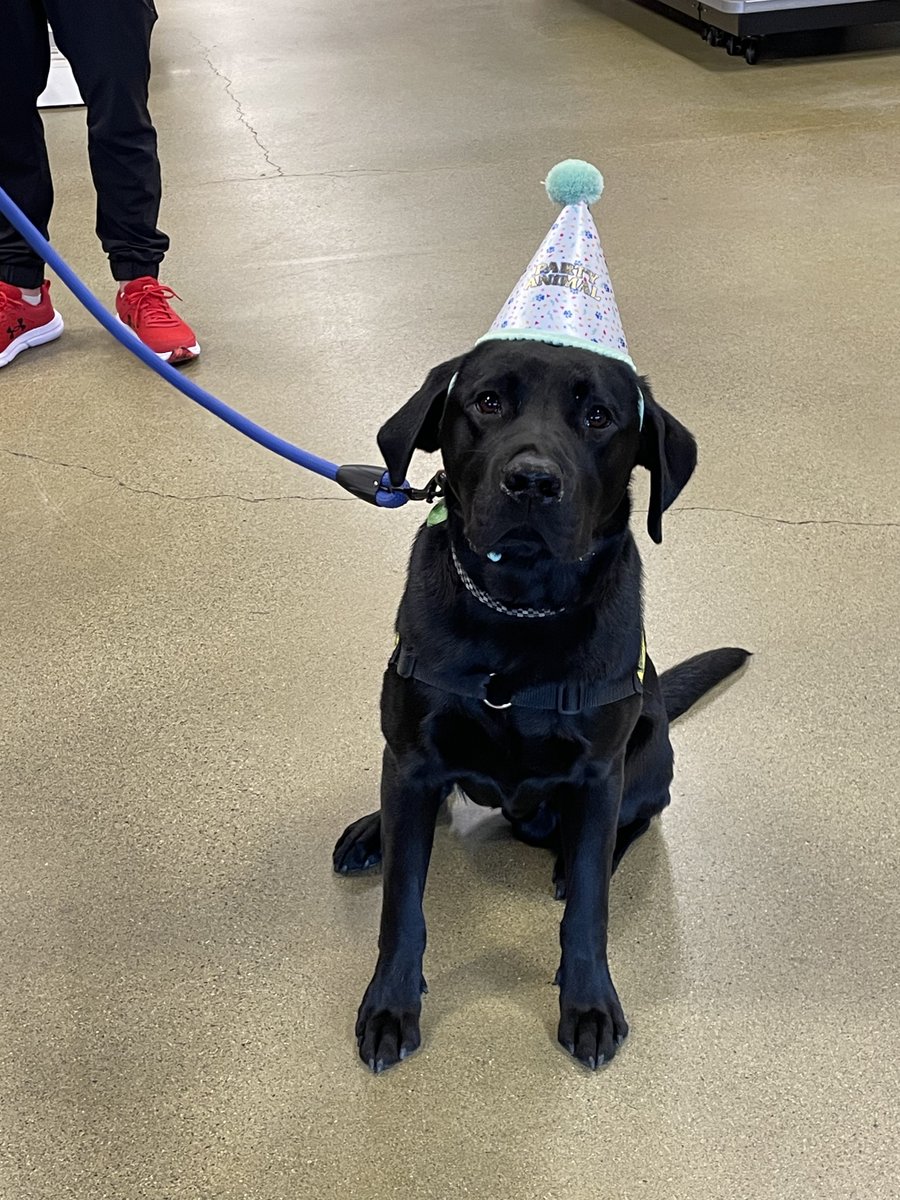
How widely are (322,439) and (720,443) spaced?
0.83 metres

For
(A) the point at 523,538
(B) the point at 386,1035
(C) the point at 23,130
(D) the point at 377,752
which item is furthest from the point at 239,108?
(B) the point at 386,1035

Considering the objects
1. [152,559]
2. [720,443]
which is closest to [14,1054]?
[152,559]

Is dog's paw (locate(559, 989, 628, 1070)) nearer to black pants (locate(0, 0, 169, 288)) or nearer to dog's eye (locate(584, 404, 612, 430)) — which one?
dog's eye (locate(584, 404, 612, 430))

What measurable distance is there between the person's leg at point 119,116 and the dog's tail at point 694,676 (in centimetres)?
176

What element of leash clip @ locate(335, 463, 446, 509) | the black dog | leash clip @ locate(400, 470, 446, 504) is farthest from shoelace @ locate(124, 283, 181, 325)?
the black dog

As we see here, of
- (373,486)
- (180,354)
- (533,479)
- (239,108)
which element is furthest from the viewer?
(239,108)

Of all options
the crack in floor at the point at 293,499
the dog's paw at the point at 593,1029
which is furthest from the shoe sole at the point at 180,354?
the dog's paw at the point at 593,1029

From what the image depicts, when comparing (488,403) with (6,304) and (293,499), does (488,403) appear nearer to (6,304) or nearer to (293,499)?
(293,499)

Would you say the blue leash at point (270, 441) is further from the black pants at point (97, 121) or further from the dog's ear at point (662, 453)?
the black pants at point (97, 121)

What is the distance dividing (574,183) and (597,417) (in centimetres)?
Answer: 27

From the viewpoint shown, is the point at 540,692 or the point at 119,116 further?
the point at 119,116

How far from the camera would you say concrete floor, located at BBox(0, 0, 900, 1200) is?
130 centimetres

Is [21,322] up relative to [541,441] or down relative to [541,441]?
down

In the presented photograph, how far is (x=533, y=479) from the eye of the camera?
1.17 meters
